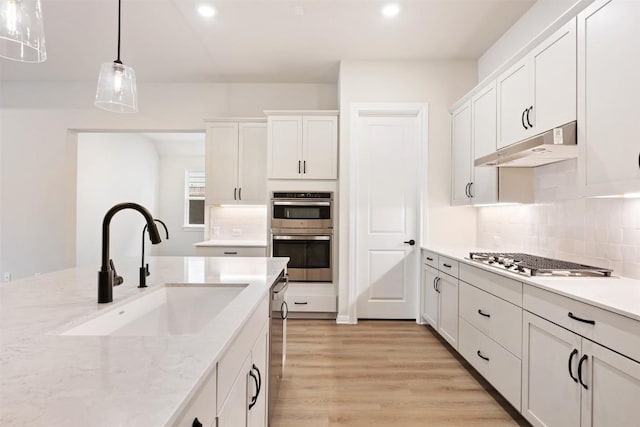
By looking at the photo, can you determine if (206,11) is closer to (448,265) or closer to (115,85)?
(115,85)

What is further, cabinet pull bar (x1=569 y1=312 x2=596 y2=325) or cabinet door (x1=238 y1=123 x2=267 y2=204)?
cabinet door (x1=238 y1=123 x2=267 y2=204)

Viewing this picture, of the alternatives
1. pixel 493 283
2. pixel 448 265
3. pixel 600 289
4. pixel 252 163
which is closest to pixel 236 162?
pixel 252 163

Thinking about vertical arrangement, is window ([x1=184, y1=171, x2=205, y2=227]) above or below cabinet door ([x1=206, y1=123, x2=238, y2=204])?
below

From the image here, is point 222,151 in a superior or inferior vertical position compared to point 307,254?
superior

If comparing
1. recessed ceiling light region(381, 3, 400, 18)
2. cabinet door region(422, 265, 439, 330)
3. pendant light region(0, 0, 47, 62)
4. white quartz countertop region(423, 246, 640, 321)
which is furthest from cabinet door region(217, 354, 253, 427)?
recessed ceiling light region(381, 3, 400, 18)

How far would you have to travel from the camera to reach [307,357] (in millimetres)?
2898

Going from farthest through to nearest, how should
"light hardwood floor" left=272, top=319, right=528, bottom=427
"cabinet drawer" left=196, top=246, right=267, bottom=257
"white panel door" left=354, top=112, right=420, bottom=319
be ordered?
"cabinet drawer" left=196, top=246, right=267, bottom=257 < "white panel door" left=354, top=112, right=420, bottom=319 < "light hardwood floor" left=272, top=319, right=528, bottom=427

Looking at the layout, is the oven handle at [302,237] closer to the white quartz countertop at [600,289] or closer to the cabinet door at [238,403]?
the white quartz countertop at [600,289]

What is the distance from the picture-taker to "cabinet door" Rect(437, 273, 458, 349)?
286 centimetres

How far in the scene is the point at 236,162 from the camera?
4.32 meters

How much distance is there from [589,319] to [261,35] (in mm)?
3423

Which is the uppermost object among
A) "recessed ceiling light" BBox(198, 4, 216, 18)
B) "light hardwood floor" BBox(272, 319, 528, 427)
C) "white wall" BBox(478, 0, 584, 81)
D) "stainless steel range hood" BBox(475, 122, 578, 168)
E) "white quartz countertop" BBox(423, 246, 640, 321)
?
"recessed ceiling light" BBox(198, 4, 216, 18)

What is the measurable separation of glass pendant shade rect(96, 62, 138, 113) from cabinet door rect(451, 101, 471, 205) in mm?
2940

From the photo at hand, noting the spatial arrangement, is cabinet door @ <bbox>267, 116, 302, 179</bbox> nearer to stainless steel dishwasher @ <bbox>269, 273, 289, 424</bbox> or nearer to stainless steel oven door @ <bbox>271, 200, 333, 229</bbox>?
stainless steel oven door @ <bbox>271, 200, 333, 229</bbox>
